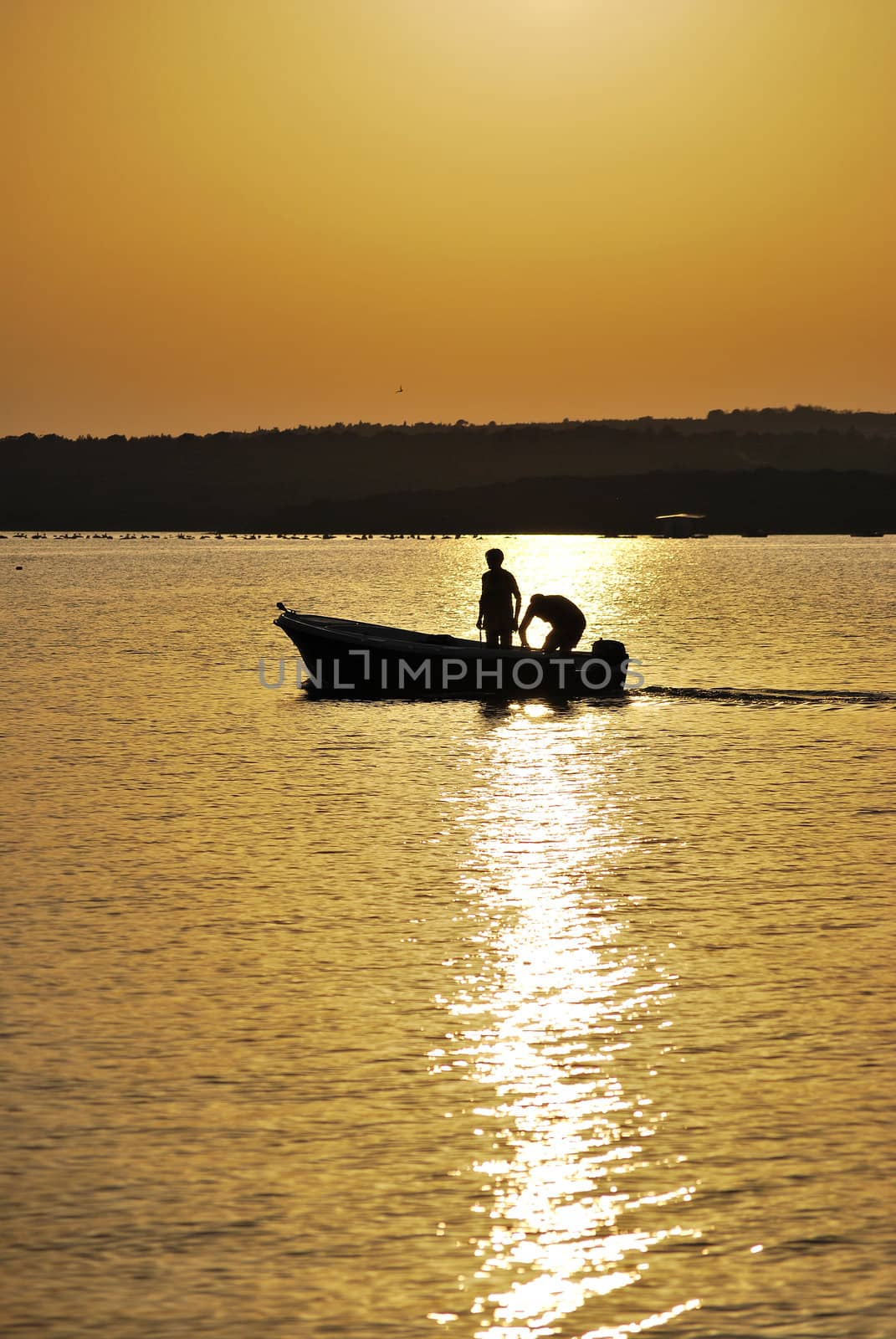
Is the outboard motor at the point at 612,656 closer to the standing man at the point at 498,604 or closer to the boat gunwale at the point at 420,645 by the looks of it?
the boat gunwale at the point at 420,645

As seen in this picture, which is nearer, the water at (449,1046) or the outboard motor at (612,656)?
the water at (449,1046)

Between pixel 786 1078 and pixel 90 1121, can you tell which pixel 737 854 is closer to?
pixel 786 1078

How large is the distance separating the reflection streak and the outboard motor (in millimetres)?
15186

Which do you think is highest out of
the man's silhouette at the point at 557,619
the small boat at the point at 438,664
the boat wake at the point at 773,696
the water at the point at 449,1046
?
the man's silhouette at the point at 557,619

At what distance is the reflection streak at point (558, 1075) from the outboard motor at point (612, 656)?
1519 centimetres

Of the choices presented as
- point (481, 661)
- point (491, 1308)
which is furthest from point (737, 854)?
point (481, 661)

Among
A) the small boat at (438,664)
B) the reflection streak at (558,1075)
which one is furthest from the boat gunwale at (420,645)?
the reflection streak at (558,1075)

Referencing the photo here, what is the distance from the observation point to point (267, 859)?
60.0 ft

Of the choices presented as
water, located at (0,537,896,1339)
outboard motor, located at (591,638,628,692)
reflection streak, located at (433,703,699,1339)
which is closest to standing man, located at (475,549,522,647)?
outboard motor, located at (591,638,628,692)

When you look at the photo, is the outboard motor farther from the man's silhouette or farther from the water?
the water

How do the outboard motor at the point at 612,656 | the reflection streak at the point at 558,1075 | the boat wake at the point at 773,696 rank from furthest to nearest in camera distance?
A: 1. the boat wake at the point at 773,696
2. the outboard motor at the point at 612,656
3. the reflection streak at the point at 558,1075

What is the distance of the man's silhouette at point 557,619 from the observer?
33375 millimetres

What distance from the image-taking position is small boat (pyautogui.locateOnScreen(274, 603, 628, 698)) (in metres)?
35.1

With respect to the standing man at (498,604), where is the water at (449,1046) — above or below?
below
